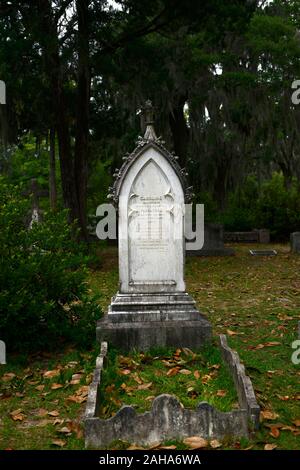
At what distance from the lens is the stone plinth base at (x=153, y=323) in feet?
24.6

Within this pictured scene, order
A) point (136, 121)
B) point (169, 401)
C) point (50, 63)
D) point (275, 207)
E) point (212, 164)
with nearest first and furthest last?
point (169, 401)
point (50, 63)
point (136, 121)
point (275, 207)
point (212, 164)

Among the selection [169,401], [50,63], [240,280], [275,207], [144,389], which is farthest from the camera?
[275,207]

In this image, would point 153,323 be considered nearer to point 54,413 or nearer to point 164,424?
point 54,413

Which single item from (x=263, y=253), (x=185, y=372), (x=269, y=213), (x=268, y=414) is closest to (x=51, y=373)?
(x=185, y=372)

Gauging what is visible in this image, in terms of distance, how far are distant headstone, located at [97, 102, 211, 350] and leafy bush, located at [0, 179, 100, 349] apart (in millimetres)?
520

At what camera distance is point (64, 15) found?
614 inches

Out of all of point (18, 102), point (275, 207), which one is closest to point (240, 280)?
point (18, 102)

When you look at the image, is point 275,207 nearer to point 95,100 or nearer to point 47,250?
point 95,100

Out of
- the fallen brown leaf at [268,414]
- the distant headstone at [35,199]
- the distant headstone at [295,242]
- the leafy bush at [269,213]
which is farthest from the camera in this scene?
the leafy bush at [269,213]

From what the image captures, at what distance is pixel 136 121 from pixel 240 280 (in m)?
9.93

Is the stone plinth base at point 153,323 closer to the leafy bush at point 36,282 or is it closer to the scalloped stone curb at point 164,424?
the leafy bush at point 36,282

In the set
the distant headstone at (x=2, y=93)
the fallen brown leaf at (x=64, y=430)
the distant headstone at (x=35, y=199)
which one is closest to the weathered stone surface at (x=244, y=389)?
the fallen brown leaf at (x=64, y=430)

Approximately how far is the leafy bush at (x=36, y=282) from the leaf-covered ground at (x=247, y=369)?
1.09 ft

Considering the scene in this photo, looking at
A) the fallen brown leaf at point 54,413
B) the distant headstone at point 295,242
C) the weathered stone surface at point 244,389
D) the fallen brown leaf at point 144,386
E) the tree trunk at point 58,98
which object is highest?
the tree trunk at point 58,98
